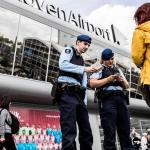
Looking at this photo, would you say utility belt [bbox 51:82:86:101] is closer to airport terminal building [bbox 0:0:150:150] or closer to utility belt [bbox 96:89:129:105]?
utility belt [bbox 96:89:129:105]

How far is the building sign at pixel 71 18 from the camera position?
388 inches

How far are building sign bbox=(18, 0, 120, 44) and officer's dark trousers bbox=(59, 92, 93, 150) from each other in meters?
5.64

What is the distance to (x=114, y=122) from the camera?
14.6ft

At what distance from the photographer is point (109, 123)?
4.43m

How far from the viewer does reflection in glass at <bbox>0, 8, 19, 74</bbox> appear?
8328mm

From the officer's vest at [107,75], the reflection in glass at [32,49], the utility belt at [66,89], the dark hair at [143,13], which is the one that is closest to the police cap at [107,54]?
the officer's vest at [107,75]

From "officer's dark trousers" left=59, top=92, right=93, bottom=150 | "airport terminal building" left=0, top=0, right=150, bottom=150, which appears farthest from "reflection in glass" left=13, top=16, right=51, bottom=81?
"officer's dark trousers" left=59, top=92, right=93, bottom=150

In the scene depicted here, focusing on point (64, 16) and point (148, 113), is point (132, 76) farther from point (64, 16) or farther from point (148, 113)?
point (64, 16)

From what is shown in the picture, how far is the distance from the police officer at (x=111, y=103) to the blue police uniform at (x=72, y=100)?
1.33 feet

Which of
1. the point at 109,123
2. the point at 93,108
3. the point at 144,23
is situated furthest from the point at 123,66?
the point at 144,23

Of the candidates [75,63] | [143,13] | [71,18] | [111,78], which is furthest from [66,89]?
[71,18]

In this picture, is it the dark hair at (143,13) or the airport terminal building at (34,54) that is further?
the airport terminal building at (34,54)

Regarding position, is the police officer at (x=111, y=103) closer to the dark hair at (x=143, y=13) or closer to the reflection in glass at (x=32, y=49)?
the dark hair at (x=143, y=13)

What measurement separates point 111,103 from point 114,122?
0.76ft
